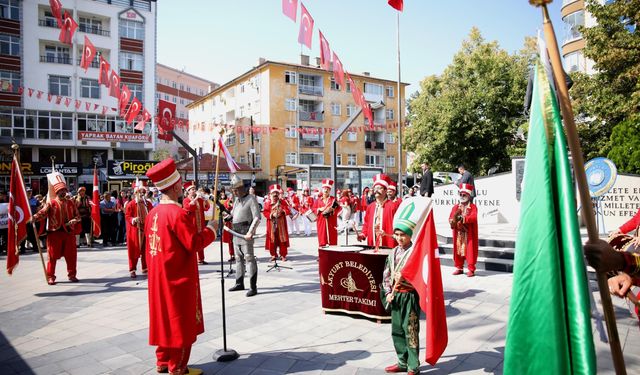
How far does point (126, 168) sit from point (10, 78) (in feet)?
38.4

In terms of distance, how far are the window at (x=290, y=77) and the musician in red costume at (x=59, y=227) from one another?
1393 inches

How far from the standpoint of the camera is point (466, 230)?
9000mm

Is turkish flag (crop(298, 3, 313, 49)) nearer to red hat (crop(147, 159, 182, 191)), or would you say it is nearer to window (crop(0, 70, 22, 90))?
red hat (crop(147, 159, 182, 191))

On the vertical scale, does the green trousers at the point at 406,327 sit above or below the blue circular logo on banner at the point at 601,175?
below

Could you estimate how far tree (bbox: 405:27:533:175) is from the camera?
25578 millimetres

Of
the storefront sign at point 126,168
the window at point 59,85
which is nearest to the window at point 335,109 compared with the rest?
the storefront sign at point 126,168

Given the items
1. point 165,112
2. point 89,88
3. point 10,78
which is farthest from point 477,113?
point 10,78

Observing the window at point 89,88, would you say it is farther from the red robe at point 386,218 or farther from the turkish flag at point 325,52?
the red robe at point 386,218

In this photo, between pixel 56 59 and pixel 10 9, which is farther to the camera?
pixel 56 59

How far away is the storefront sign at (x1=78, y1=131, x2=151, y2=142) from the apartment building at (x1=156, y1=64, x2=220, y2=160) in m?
22.2

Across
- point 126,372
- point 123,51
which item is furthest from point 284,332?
point 123,51

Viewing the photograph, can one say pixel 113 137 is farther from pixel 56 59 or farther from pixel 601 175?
pixel 601 175

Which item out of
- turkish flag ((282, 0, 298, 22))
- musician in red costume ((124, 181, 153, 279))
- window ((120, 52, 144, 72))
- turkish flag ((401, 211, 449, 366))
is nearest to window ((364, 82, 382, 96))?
window ((120, 52, 144, 72))

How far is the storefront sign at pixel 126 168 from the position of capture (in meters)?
30.7
